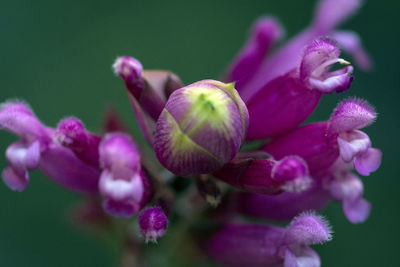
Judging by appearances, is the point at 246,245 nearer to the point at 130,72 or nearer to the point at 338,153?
the point at 338,153

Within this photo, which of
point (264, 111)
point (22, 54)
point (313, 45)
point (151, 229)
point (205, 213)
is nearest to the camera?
point (151, 229)

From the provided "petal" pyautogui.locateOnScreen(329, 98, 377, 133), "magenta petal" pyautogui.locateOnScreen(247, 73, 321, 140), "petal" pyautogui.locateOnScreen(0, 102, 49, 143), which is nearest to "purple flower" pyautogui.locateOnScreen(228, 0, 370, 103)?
"magenta petal" pyautogui.locateOnScreen(247, 73, 321, 140)

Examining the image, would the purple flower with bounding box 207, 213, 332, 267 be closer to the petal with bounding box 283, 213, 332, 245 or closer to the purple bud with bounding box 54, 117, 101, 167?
the petal with bounding box 283, 213, 332, 245

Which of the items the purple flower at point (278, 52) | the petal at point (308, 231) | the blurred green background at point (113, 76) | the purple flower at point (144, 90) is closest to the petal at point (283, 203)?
the petal at point (308, 231)

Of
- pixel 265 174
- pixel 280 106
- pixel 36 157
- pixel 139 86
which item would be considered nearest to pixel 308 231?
pixel 265 174

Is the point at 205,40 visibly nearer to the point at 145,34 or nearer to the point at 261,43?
the point at 145,34

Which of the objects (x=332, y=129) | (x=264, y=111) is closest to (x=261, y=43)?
(x=264, y=111)

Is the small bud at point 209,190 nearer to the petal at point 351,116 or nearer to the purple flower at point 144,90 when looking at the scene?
the purple flower at point 144,90
